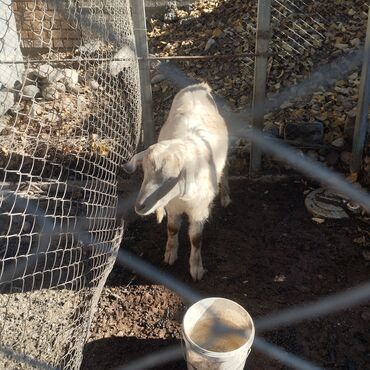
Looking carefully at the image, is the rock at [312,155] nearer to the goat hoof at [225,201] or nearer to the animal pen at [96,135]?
the animal pen at [96,135]

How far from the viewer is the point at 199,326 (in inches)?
116

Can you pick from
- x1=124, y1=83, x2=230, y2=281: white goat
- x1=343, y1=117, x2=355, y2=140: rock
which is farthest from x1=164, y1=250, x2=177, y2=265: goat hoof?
x1=343, y1=117, x2=355, y2=140: rock

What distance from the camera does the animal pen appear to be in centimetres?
328

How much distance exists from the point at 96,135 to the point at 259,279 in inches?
94.4

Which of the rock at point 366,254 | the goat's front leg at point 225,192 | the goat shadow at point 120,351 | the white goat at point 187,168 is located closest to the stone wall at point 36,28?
the white goat at point 187,168

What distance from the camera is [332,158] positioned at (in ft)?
16.1

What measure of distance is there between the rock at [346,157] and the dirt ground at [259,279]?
0.53 m

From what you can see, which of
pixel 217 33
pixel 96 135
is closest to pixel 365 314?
pixel 96 135

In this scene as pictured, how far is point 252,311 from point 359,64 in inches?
164

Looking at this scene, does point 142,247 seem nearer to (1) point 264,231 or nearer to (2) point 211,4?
(1) point 264,231

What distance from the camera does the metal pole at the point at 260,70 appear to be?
413 centimetres

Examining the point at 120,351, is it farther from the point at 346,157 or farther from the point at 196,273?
the point at 346,157

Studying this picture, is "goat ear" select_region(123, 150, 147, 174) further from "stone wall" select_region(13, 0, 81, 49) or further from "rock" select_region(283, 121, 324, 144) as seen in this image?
"stone wall" select_region(13, 0, 81, 49)

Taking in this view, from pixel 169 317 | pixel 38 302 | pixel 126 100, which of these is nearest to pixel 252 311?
pixel 169 317
